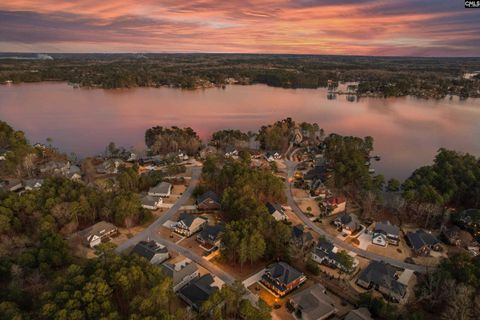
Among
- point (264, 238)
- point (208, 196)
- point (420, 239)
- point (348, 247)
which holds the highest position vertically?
point (208, 196)

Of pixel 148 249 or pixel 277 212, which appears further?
pixel 277 212

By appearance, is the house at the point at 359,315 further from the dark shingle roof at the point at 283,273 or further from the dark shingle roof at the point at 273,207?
the dark shingle roof at the point at 273,207

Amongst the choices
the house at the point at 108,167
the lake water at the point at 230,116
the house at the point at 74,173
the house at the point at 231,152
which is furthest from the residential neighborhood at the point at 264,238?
Answer: the lake water at the point at 230,116

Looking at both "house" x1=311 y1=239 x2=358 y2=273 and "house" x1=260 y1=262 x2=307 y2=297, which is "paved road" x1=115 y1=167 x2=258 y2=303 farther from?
"house" x1=311 y1=239 x2=358 y2=273

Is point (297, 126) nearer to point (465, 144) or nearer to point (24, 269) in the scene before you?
point (465, 144)

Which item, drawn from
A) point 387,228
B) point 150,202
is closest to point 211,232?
point 150,202

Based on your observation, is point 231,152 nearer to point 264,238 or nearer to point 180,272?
point 264,238
